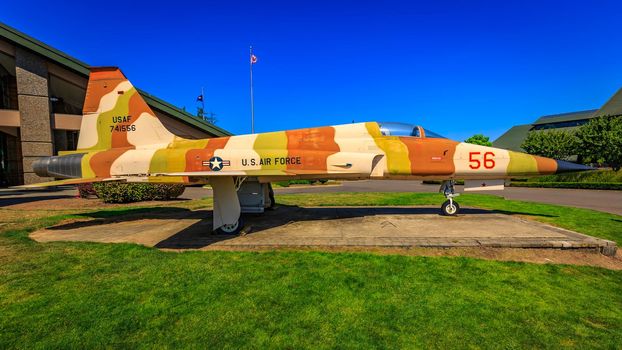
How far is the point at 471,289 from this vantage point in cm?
403

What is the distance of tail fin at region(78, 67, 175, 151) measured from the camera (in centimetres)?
952

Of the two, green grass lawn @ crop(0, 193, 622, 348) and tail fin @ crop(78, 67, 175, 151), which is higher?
tail fin @ crop(78, 67, 175, 151)

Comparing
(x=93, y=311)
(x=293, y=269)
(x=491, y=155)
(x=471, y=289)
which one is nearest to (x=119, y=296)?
(x=93, y=311)

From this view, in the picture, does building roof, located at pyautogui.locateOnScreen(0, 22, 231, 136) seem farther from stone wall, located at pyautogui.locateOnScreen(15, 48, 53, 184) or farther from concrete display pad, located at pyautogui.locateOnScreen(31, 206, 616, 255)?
concrete display pad, located at pyautogui.locateOnScreen(31, 206, 616, 255)

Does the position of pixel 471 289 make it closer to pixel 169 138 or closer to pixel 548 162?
pixel 548 162

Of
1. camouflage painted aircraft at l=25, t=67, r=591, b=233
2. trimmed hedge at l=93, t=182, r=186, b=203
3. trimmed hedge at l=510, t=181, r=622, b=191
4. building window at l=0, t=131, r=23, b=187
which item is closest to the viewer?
camouflage painted aircraft at l=25, t=67, r=591, b=233

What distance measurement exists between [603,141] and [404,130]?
142 ft

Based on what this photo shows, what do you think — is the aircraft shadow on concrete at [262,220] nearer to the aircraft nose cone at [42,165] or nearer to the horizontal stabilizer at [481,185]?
the horizontal stabilizer at [481,185]

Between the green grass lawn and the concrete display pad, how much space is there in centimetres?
91

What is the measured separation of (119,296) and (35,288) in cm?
144

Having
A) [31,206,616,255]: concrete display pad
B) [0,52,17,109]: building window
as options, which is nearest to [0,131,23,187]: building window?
[0,52,17,109]: building window

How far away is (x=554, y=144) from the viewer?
147 feet

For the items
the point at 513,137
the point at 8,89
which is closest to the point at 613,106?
the point at 513,137

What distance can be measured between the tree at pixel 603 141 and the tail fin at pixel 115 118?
48.5 metres
